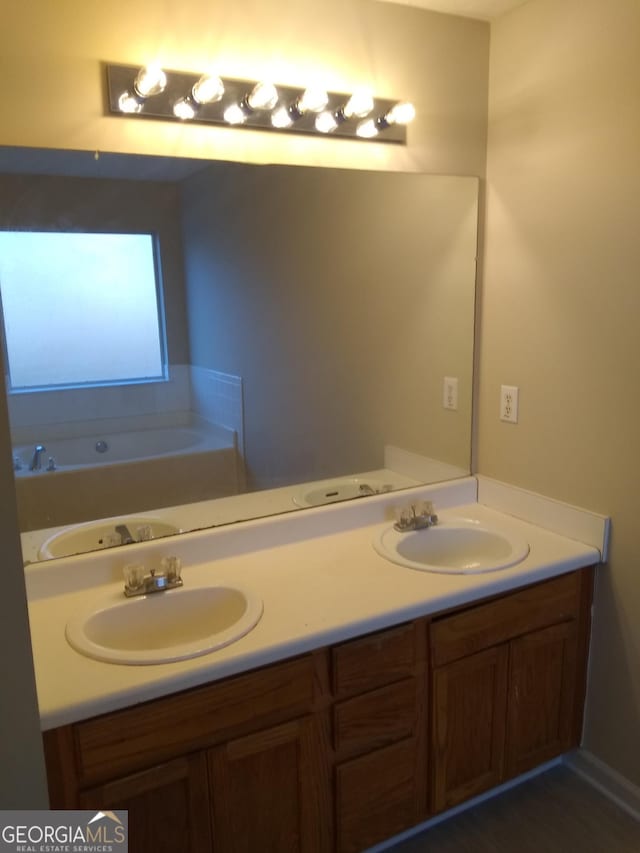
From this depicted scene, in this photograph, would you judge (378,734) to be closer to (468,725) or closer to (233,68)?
(468,725)

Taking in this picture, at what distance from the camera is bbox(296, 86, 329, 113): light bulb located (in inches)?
68.0

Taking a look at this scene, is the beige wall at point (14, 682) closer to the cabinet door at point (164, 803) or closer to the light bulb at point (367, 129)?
the cabinet door at point (164, 803)

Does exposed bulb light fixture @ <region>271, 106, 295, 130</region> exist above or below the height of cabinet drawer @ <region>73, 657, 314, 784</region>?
above

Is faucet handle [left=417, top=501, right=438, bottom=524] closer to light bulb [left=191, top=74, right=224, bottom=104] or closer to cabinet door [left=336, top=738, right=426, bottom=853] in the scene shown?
cabinet door [left=336, top=738, right=426, bottom=853]

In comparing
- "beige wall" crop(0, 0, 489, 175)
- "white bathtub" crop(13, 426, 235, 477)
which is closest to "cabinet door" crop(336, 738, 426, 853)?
"white bathtub" crop(13, 426, 235, 477)

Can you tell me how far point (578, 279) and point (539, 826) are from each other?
5.25 feet

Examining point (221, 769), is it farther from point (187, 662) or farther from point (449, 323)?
point (449, 323)

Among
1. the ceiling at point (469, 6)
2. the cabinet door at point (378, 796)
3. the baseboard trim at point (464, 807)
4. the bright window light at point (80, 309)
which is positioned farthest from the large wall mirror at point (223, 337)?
the baseboard trim at point (464, 807)

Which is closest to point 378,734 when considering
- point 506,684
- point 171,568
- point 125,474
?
point 506,684

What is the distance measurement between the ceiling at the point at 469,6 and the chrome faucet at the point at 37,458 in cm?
159

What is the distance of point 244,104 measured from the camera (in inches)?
66.3

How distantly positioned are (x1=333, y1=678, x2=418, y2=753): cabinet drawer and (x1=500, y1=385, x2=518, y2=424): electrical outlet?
929 mm

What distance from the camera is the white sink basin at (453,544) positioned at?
1950 mm

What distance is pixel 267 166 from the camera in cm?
178
